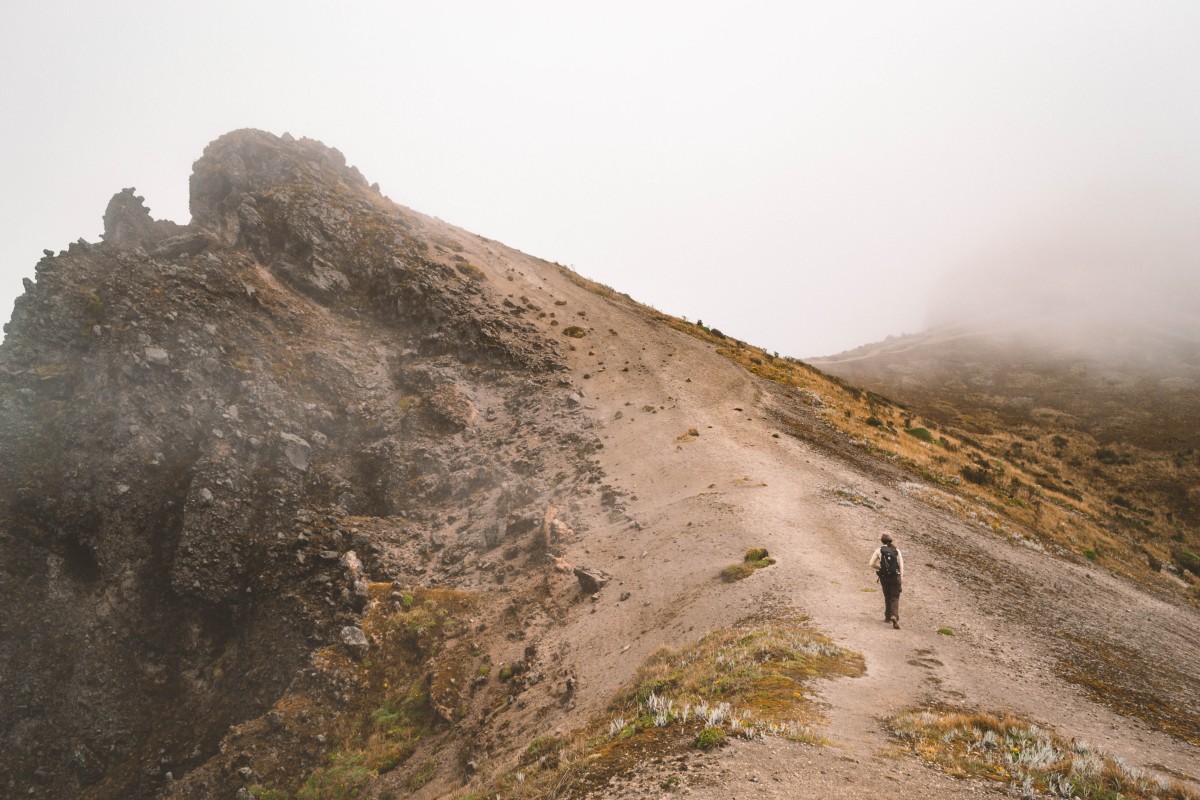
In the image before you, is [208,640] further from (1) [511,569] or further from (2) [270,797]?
(1) [511,569]

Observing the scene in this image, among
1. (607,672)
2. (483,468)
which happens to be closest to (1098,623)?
(607,672)

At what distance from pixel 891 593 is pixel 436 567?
2046 cm

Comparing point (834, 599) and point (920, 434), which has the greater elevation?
point (920, 434)

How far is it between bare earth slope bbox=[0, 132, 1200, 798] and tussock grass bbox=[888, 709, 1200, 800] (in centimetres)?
55

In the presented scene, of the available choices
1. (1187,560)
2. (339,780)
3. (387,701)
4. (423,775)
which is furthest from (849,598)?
(1187,560)

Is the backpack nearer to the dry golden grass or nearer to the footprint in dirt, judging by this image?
the footprint in dirt

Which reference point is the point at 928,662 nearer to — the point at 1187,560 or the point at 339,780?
the point at 339,780

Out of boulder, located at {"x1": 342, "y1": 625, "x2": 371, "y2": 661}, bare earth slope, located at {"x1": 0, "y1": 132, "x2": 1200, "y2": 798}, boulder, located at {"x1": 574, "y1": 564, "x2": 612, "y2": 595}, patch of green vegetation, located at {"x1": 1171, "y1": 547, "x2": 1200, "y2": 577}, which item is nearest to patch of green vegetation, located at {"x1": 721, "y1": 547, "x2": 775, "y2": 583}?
bare earth slope, located at {"x1": 0, "y1": 132, "x2": 1200, "y2": 798}

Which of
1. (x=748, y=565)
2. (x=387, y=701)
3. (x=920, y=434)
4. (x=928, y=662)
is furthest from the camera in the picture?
(x=920, y=434)

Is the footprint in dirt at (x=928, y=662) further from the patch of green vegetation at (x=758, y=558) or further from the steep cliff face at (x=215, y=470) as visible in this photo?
the steep cliff face at (x=215, y=470)

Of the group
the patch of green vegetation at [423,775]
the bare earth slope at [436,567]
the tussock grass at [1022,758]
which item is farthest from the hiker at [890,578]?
the patch of green vegetation at [423,775]

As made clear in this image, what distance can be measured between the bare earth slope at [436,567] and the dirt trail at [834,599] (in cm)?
11

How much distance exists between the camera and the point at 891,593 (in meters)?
15.6

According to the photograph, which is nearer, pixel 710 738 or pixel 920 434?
pixel 710 738
